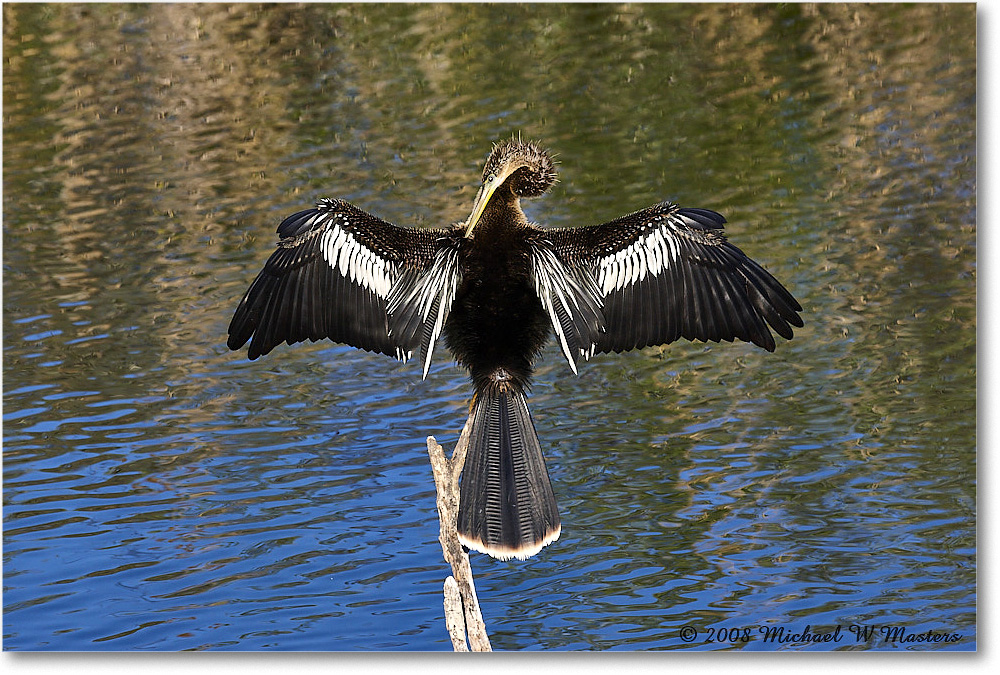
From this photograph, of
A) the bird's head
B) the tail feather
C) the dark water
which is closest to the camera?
the tail feather

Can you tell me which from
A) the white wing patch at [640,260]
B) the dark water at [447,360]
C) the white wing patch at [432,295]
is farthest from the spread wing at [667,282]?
the dark water at [447,360]

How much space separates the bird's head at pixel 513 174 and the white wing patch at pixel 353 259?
10.5 inches

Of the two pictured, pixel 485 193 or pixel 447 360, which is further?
pixel 447 360

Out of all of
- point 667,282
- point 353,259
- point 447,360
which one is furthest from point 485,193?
point 447,360

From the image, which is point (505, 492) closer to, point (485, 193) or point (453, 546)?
point (453, 546)

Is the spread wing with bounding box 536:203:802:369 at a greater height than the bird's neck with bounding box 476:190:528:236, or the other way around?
the bird's neck with bounding box 476:190:528:236

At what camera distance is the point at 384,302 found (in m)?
3.98

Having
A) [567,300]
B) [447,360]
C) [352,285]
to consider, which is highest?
[352,285]

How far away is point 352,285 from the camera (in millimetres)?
4004

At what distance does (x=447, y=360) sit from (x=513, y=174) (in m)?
2.62

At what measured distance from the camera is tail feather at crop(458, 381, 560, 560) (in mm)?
3771

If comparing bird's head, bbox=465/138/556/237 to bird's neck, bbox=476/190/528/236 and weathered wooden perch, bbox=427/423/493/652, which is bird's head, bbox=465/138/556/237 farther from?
weathered wooden perch, bbox=427/423/493/652

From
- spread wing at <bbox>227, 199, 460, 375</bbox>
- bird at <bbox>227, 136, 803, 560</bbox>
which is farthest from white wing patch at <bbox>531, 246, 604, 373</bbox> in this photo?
spread wing at <bbox>227, 199, 460, 375</bbox>

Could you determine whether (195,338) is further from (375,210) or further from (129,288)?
(375,210)
